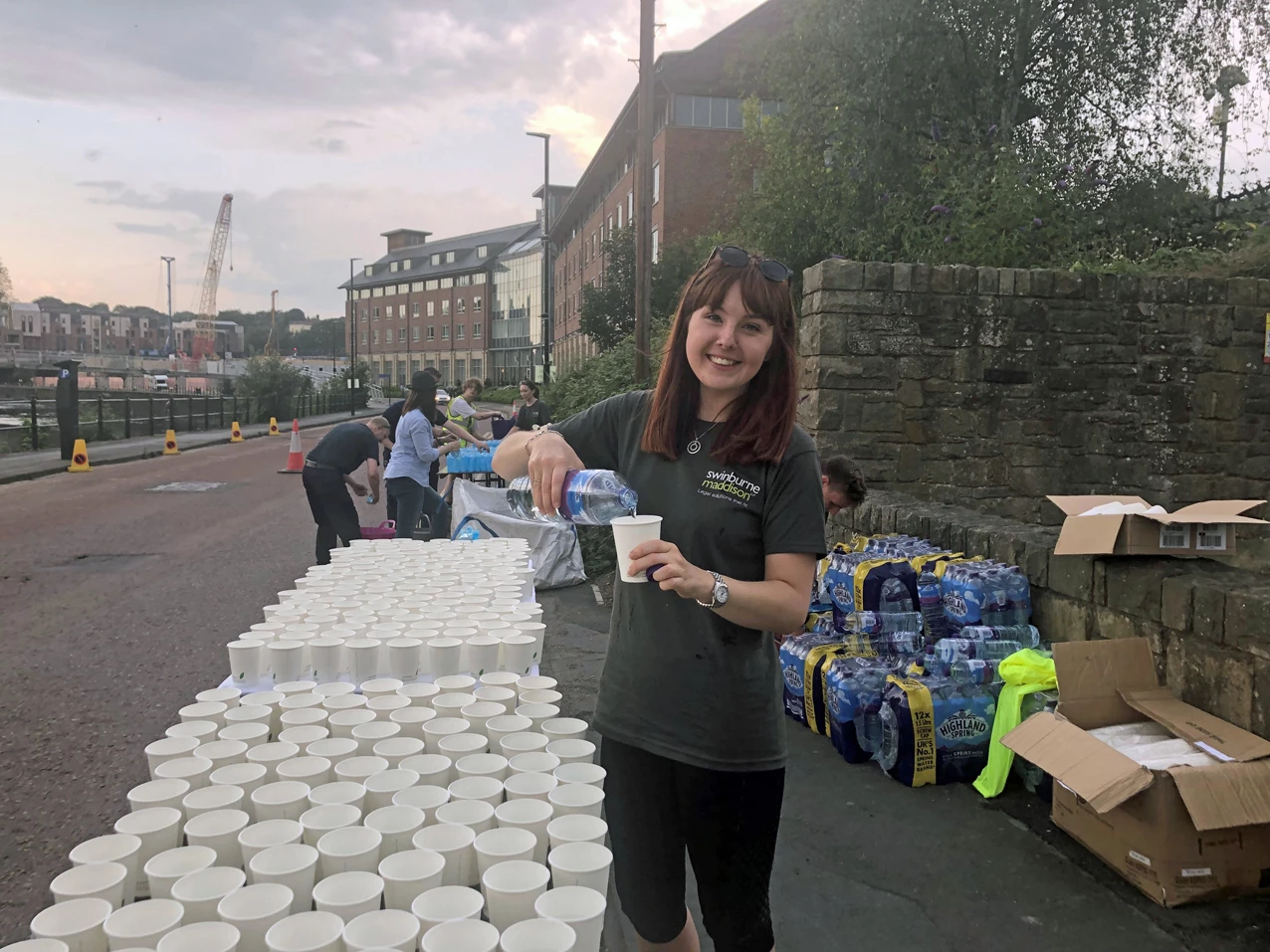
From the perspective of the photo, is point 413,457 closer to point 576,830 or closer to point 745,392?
point 745,392

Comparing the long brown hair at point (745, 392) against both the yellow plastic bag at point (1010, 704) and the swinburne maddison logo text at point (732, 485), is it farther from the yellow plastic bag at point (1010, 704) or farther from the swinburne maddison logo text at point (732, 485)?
the yellow plastic bag at point (1010, 704)

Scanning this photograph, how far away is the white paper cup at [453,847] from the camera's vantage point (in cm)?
178

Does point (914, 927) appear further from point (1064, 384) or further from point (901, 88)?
point (901, 88)

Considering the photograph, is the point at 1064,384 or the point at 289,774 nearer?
the point at 289,774

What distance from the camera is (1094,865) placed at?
3.46m

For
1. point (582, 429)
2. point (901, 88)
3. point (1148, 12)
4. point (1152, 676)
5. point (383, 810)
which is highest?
point (1148, 12)

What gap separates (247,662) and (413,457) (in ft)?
18.1

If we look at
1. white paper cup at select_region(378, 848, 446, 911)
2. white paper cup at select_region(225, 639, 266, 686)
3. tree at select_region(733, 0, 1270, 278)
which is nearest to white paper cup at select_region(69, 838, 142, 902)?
white paper cup at select_region(378, 848, 446, 911)

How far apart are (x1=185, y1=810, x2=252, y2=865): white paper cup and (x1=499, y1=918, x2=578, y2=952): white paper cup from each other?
71cm

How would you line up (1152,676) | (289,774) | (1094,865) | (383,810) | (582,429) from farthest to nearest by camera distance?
(1152,676)
(1094,865)
(582,429)
(289,774)
(383,810)

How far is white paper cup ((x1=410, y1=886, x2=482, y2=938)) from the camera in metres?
1.57

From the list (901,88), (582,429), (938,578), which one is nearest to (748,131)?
(901,88)

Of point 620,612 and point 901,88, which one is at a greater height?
point 901,88

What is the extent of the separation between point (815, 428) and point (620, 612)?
5533 millimetres
